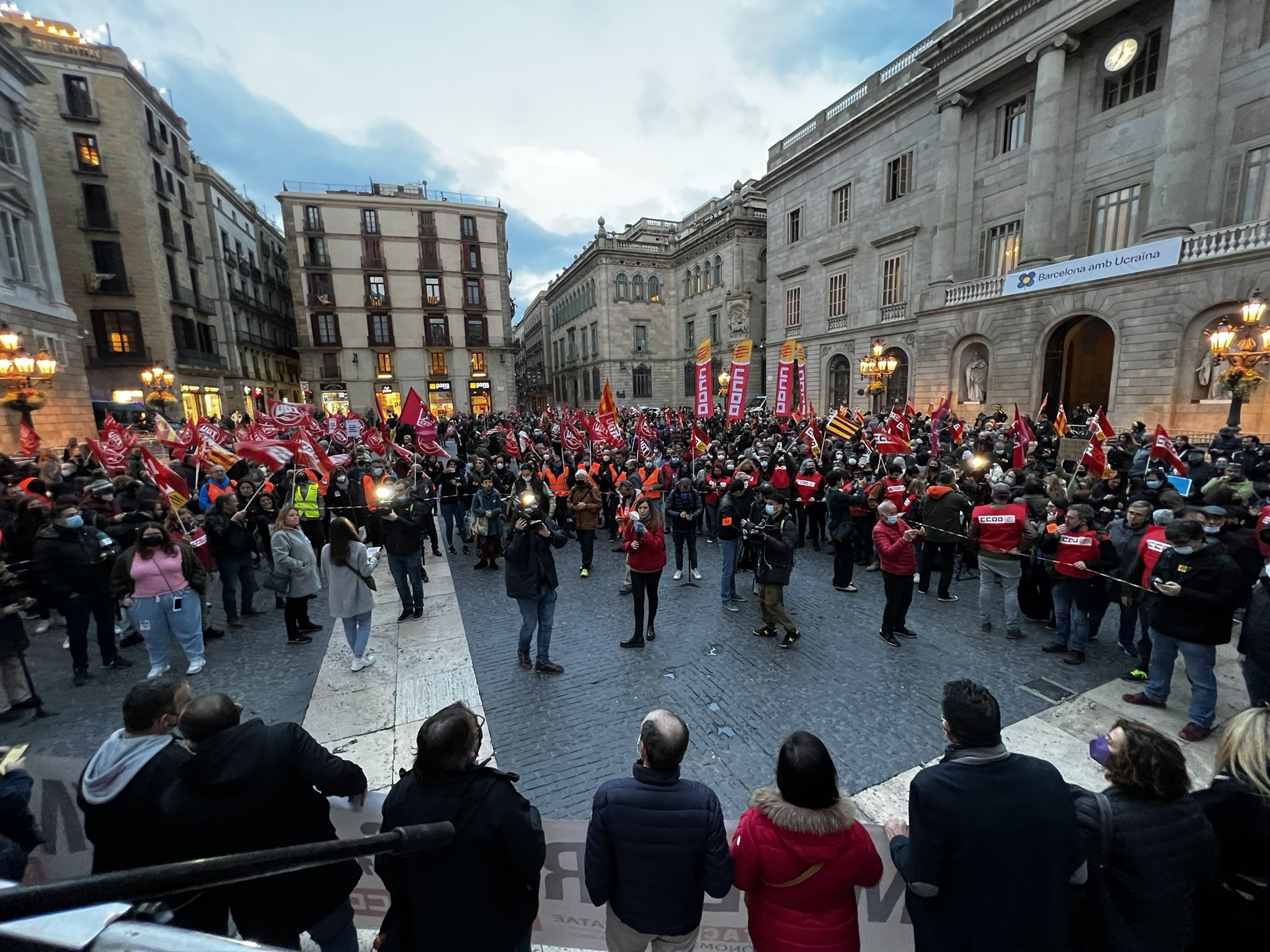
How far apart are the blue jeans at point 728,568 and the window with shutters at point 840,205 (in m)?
27.3

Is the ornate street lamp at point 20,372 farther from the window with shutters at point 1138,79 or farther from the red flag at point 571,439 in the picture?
the window with shutters at point 1138,79

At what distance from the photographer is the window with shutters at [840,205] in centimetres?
2858

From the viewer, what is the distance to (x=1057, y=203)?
795 inches

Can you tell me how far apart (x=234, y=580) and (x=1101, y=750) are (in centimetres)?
888

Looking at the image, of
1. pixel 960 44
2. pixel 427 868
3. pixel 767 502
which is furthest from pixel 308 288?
pixel 427 868

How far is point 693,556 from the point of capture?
28.0 feet

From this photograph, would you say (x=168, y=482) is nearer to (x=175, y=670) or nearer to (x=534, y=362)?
(x=175, y=670)

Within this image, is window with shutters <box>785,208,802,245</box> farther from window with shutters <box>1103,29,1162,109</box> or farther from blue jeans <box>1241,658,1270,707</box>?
blue jeans <box>1241,658,1270,707</box>

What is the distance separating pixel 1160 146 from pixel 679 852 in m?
25.4

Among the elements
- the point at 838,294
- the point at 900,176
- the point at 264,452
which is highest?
the point at 900,176

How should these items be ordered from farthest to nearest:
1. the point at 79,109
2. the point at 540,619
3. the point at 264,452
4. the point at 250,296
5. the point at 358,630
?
the point at 250,296 → the point at 79,109 → the point at 264,452 → the point at 358,630 → the point at 540,619

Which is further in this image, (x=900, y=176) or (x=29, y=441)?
(x=900, y=176)

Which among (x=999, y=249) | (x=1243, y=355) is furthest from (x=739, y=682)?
(x=999, y=249)

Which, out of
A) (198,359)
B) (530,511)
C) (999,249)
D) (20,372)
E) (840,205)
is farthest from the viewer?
(198,359)
